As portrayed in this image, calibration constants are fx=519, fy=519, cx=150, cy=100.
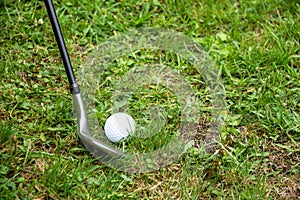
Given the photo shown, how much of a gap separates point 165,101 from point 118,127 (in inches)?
16.1

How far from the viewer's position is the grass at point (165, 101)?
8.72ft

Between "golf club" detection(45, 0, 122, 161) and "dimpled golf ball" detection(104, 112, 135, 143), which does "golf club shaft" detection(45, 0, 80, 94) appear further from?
"dimpled golf ball" detection(104, 112, 135, 143)

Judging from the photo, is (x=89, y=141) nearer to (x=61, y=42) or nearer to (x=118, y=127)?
(x=118, y=127)

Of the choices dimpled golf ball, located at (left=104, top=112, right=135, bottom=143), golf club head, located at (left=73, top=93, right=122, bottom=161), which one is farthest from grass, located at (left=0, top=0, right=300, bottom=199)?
dimpled golf ball, located at (left=104, top=112, right=135, bottom=143)

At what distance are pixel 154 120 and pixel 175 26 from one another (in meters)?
0.82

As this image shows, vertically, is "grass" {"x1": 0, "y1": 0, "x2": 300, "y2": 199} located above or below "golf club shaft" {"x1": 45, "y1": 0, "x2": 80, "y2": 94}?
below

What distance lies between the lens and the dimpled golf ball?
2787 mm

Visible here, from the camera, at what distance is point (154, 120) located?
9.67 feet

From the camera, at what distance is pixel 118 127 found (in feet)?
9.18

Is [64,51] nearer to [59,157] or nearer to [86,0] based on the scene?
[59,157]

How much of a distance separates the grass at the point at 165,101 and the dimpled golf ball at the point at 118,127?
0.53 ft

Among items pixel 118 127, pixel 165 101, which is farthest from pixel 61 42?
pixel 165 101

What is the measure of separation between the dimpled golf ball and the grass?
0.16 m

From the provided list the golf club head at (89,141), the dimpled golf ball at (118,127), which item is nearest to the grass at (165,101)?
the golf club head at (89,141)
